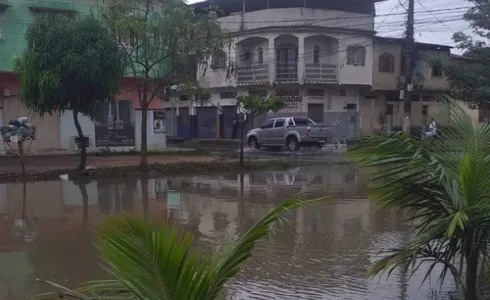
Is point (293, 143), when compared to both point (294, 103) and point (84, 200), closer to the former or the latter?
point (294, 103)

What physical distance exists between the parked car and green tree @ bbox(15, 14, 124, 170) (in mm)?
12597

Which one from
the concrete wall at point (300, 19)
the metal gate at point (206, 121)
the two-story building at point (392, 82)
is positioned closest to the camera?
the concrete wall at point (300, 19)

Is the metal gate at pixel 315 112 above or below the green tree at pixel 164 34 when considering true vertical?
below

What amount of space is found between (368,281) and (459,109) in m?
2.32

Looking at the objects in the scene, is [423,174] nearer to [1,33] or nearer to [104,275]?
[104,275]

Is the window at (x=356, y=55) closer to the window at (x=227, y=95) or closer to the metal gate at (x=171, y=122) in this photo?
the window at (x=227, y=95)

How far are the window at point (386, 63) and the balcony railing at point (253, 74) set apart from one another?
7.77 metres

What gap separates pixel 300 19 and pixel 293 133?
10.1m

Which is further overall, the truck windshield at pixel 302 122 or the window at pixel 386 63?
the window at pixel 386 63

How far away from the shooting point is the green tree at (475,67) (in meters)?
18.5

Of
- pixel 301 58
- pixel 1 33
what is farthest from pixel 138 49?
pixel 301 58

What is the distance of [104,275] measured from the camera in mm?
6059

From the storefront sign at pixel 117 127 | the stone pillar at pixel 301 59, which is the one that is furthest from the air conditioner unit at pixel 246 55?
the storefront sign at pixel 117 127

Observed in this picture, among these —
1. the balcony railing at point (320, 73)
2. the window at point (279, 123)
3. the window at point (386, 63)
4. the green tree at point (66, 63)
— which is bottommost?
the window at point (279, 123)
